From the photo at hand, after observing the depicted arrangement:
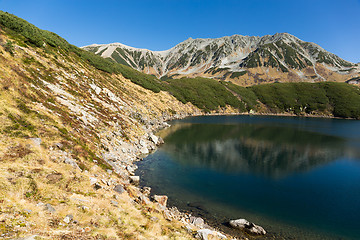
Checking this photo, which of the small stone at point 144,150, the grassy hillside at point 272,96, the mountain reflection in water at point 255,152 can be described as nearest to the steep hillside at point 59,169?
the small stone at point 144,150

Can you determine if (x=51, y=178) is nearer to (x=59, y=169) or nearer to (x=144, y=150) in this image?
(x=59, y=169)

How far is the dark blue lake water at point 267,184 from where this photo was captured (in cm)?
2059

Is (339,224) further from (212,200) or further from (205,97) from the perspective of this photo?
(205,97)

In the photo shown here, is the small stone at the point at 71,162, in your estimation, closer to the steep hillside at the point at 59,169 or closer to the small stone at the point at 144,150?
the steep hillside at the point at 59,169

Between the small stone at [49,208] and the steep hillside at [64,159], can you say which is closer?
the steep hillside at [64,159]

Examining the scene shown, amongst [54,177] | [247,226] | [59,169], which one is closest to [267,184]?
[247,226]

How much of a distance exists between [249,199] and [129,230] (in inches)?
759

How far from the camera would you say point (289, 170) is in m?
35.8

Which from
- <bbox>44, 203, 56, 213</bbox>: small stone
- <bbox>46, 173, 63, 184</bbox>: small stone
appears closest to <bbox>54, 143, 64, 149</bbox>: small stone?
<bbox>46, 173, 63, 184</bbox>: small stone

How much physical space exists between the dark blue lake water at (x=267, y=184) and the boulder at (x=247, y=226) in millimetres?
1320

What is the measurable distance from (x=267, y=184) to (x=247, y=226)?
44.3ft

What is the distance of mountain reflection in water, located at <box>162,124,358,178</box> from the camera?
121 feet

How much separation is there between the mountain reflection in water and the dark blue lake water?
213 mm

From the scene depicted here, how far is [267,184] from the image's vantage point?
29438mm
